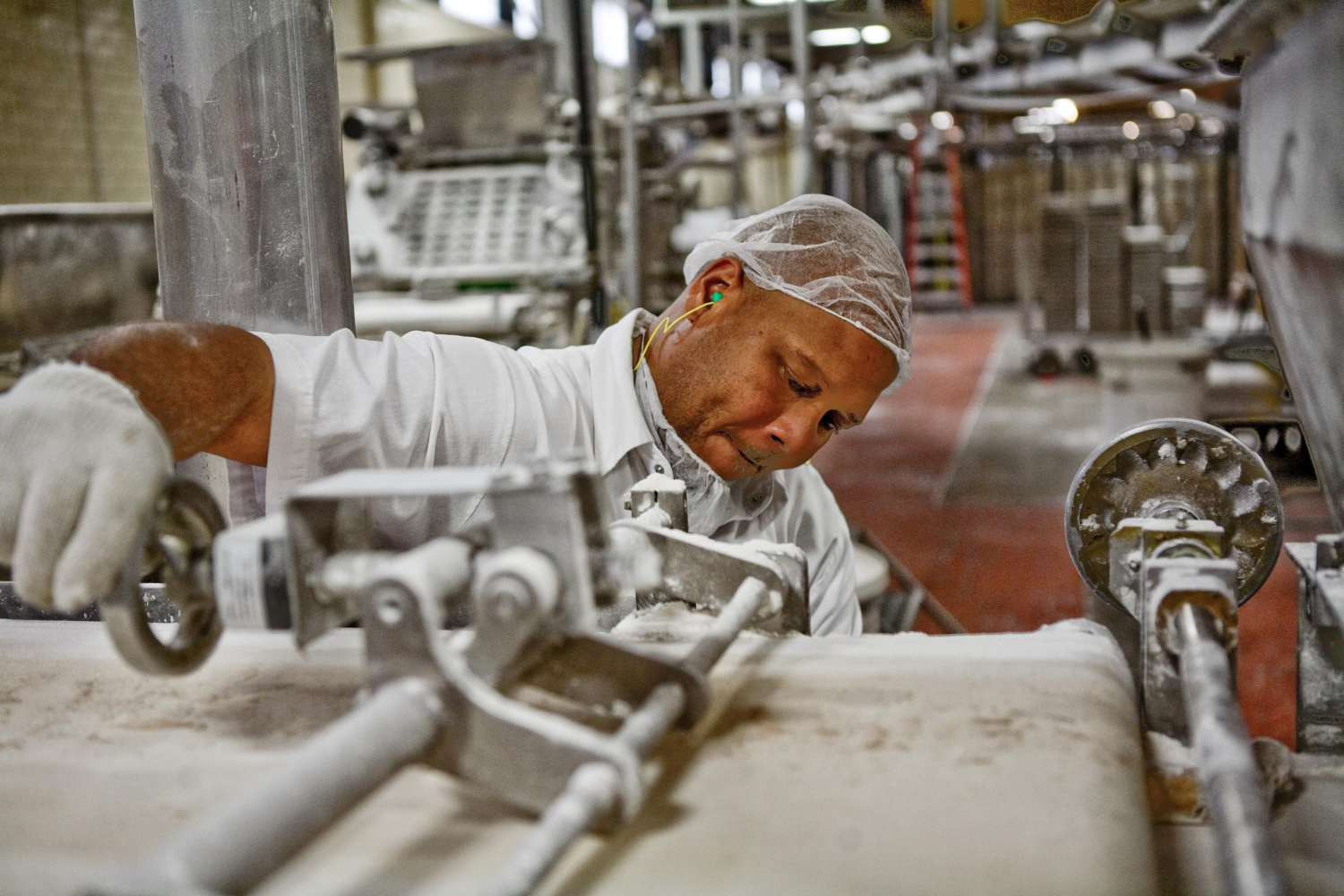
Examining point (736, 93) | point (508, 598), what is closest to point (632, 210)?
point (736, 93)

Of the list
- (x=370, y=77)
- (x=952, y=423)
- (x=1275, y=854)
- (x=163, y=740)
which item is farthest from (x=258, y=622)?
(x=370, y=77)

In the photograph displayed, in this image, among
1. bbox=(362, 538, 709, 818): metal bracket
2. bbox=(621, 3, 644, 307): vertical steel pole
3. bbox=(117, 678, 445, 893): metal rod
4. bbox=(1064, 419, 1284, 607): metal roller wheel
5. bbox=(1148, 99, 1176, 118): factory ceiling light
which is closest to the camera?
bbox=(117, 678, 445, 893): metal rod

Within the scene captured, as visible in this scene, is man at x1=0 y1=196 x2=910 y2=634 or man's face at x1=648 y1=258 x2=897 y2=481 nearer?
man at x1=0 y1=196 x2=910 y2=634

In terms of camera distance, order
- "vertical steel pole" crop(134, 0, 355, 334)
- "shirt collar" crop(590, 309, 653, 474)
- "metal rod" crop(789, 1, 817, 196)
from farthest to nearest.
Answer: "metal rod" crop(789, 1, 817, 196)
"shirt collar" crop(590, 309, 653, 474)
"vertical steel pole" crop(134, 0, 355, 334)

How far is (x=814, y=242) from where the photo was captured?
171 centimetres

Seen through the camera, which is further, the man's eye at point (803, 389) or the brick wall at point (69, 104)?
Result: the brick wall at point (69, 104)

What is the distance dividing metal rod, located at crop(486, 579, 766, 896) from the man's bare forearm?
2.27ft

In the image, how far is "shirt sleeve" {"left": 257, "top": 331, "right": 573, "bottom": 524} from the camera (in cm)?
138

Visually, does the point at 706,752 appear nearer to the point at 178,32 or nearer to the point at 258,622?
the point at 258,622

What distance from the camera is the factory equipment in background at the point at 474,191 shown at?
4453mm

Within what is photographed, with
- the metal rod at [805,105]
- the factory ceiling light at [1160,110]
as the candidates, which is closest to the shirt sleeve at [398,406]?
the metal rod at [805,105]

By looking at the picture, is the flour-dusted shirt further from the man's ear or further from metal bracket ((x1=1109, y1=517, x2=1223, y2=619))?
metal bracket ((x1=1109, y1=517, x2=1223, y2=619))

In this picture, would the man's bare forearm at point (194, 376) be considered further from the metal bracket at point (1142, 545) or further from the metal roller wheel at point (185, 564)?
the metal bracket at point (1142, 545)

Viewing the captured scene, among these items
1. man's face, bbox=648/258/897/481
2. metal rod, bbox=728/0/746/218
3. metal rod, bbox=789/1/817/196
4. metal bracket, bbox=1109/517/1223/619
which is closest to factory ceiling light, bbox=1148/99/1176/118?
metal rod, bbox=728/0/746/218
